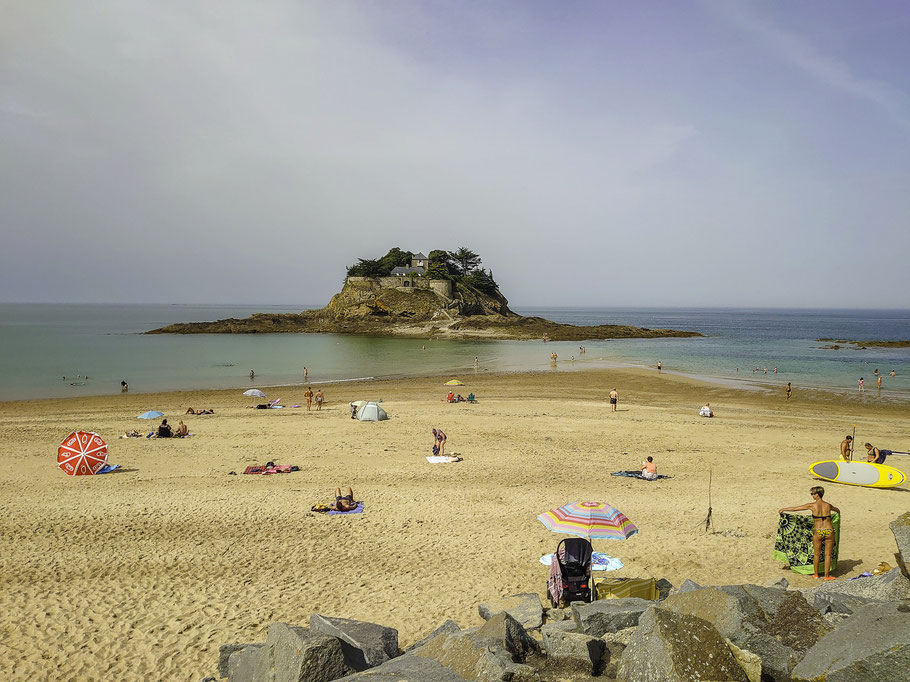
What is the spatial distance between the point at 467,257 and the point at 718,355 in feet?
203

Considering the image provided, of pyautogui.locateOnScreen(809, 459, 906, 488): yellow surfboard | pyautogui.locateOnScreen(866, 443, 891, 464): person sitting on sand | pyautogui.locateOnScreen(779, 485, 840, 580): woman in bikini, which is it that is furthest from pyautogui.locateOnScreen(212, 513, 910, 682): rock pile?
pyautogui.locateOnScreen(866, 443, 891, 464): person sitting on sand

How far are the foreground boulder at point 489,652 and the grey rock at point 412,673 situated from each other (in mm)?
150

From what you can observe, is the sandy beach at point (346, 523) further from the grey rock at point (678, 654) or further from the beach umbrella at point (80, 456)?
the grey rock at point (678, 654)

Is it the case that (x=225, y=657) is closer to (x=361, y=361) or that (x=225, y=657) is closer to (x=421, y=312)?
(x=361, y=361)

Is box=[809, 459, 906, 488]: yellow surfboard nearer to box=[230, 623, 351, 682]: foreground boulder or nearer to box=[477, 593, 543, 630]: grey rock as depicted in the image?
box=[477, 593, 543, 630]: grey rock

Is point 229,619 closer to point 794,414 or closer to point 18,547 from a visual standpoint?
point 18,547

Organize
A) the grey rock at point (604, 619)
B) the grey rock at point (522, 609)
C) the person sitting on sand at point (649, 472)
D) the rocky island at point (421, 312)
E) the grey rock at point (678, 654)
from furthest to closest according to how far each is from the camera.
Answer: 1. the rocky island at point (421, 312)
2. the person sitting on sand at point (649, 472)
3. the grey rock at point (522, 609)
4. the grey rock at point (604, 619)
5. the grey rock at point (678, 654)

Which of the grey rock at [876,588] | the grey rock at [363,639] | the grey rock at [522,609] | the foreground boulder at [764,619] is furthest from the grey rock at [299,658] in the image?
the grey rock at [876,588]

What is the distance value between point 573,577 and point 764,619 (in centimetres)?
288

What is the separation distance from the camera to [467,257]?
4419 inches

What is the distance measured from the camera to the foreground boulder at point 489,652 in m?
4.54

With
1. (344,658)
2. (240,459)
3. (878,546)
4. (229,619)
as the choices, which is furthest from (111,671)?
(878,546)

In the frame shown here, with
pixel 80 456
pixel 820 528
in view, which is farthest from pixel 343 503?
pixel 820 528

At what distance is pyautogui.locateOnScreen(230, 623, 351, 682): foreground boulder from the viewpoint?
4758 mm
